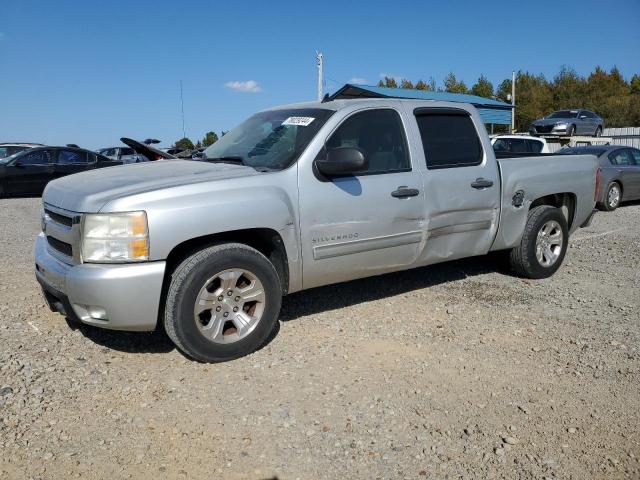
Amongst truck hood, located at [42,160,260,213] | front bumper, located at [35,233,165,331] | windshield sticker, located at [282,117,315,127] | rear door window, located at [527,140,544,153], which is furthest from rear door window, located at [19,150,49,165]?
front bumper, located at [35,233,165,331]

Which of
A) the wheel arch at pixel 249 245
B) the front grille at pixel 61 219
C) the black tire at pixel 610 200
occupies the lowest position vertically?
the black tire at pixel 610 200

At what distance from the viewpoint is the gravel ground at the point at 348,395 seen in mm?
2812

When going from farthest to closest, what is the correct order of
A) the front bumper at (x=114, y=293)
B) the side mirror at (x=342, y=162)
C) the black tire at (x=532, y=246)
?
the black tire at (x=532, y=246), the side mirror at (x=342, y=162), the front bumper at (x=114, y=293)

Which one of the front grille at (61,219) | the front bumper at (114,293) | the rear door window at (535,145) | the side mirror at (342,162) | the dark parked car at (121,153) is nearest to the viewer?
the front bumper at (114,293)

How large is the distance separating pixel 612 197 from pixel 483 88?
184ft

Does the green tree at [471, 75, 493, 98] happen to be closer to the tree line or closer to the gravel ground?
the tree line

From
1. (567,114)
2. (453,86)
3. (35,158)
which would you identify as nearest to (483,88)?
(453,86)

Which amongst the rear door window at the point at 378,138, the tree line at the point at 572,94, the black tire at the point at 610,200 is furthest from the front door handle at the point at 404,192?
the tree line at the point at 572,94

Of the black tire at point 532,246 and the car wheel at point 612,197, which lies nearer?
the black tire at point 532,246

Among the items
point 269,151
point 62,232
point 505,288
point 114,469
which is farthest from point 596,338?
point 62,232

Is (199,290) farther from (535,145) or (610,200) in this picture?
(610,200)

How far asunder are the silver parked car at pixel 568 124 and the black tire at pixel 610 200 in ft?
41.5

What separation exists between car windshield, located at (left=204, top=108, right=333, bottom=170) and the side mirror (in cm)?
23

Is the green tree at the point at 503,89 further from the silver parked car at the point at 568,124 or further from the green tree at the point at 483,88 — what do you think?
the silver parked car at the point at 568,124
